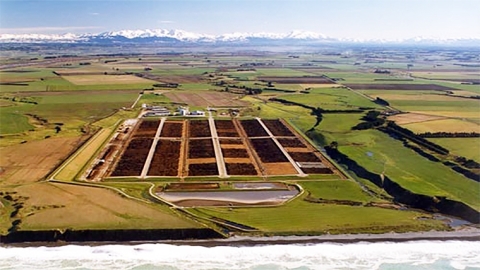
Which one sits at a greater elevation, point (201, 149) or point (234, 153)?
point (201, 149)

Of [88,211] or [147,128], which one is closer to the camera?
[88,211]

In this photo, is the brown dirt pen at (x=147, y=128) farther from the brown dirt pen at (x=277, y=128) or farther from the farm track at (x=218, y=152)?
the brown dirt pen at (x=277, y=128)

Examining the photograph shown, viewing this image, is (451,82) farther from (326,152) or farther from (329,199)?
(329,199)

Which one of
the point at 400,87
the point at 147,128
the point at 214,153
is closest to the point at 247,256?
the point at 214,153

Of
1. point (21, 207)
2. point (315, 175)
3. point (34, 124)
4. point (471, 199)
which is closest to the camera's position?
point (21, 207)

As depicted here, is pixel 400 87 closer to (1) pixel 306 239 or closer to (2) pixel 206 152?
(2) pixel 206 152

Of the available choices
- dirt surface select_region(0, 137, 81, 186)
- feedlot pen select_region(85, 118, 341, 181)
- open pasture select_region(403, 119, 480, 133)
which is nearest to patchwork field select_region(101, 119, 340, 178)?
feedlot pen select_region(85, 118, 341, 181)

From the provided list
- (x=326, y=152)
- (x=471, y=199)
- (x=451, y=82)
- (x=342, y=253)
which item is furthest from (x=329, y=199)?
(x=451, y=82)
